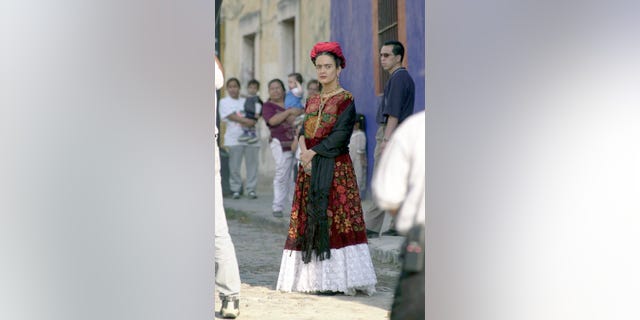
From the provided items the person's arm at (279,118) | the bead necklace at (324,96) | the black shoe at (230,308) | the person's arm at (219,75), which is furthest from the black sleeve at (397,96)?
the black shoe at (230,308)

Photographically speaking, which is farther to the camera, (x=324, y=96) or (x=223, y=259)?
(x=324, y=96)

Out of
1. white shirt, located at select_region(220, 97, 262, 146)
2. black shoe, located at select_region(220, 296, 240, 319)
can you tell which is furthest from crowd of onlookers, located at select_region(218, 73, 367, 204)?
black shoe, located at select_region(220, 296, 240, 319)

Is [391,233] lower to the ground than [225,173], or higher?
lower

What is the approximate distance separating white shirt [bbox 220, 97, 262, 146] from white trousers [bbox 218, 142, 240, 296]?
12 cm


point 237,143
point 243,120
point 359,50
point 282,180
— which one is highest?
point 359,50

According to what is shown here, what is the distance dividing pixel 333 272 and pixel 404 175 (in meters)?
0.56

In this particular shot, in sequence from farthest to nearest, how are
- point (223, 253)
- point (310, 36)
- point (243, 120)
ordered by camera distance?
point (243, 120) → point (310, 36) → point (223, 253)

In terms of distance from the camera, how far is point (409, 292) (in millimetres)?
4656

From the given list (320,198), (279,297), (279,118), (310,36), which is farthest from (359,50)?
(279,297)

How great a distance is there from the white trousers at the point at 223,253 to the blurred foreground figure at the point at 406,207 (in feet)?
2.35

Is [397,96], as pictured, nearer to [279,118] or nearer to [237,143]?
[279,118]

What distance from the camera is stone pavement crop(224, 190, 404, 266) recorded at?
15.0ft

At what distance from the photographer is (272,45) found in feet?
15.4

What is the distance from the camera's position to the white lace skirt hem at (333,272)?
4695mm
